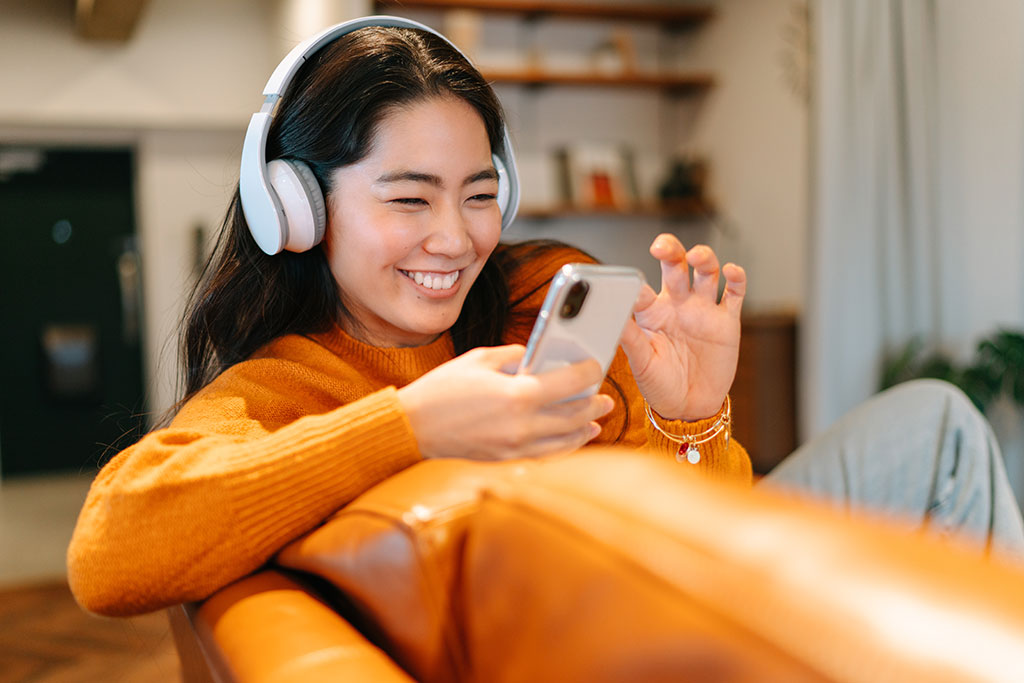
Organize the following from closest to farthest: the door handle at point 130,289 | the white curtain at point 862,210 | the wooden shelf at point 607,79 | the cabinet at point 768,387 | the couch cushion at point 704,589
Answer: the couch cushion at point 704,589, the white curtain at point 862,210, the cabinet at point 768,387, the wooden shelf at point 607,79, the door handle at point 130,289

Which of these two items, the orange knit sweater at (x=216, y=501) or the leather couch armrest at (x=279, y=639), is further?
the orange knit sweater at (x=216, y=501)

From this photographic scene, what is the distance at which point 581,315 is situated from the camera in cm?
67

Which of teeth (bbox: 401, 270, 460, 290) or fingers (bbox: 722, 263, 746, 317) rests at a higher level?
teeth (bbox: 401, 270, 460, 290)

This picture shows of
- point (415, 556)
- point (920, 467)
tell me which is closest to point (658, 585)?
point (415, 556)

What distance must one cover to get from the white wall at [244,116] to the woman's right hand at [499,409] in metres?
3.99

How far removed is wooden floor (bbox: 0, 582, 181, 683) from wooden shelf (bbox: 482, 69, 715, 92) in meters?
3.16

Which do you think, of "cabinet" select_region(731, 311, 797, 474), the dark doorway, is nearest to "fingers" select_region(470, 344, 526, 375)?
"cabinet" select_region(731, 311, 797, 474)

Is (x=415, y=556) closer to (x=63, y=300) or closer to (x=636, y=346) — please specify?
(x=636, y=346)

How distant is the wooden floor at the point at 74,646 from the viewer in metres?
2.35

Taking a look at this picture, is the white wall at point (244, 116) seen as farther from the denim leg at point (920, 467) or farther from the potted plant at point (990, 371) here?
the denim leg at point (920, 467)

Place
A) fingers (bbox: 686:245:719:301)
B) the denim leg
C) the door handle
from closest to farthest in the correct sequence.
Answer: fingers (bbox: 686:245:719:301) → the denim leg → the door handle

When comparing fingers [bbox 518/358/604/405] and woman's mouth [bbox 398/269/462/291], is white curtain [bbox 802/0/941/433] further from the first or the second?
fingers [bbox 518/358/604/405]

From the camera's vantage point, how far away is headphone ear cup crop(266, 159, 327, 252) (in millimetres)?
1109

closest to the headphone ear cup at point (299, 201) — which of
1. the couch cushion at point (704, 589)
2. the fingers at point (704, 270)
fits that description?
the fingers at point (704, 270)
